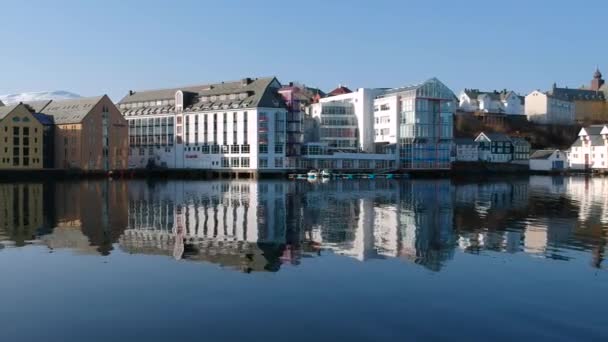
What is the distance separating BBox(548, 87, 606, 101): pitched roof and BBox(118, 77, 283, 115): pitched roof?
10016 cm

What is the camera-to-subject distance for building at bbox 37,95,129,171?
10956 centimetres

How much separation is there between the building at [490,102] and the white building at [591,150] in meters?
26.4

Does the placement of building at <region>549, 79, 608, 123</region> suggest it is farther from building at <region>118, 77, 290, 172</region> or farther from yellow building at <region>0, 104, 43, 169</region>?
yellow building at <region>0, 104, 43, 169</region>

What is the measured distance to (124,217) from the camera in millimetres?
36219

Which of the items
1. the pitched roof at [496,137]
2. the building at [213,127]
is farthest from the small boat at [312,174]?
the pitched roof at [496,137]

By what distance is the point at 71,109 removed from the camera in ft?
382

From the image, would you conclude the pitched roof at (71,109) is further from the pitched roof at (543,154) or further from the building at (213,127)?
the pitched roof at (543,154)

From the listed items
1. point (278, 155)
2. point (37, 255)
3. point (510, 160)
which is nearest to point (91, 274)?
point (37, 255)

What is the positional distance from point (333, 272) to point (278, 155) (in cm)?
9425

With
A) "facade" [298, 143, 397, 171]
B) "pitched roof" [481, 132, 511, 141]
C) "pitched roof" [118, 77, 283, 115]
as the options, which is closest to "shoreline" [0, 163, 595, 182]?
"facade" [298, 143, 397, 171]

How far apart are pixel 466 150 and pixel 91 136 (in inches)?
3230

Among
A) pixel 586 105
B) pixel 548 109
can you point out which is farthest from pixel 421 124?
pixel 586 105

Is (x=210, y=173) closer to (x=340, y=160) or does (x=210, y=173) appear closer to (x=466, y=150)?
(x=340, y=160)

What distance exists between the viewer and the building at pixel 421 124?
121 meters
